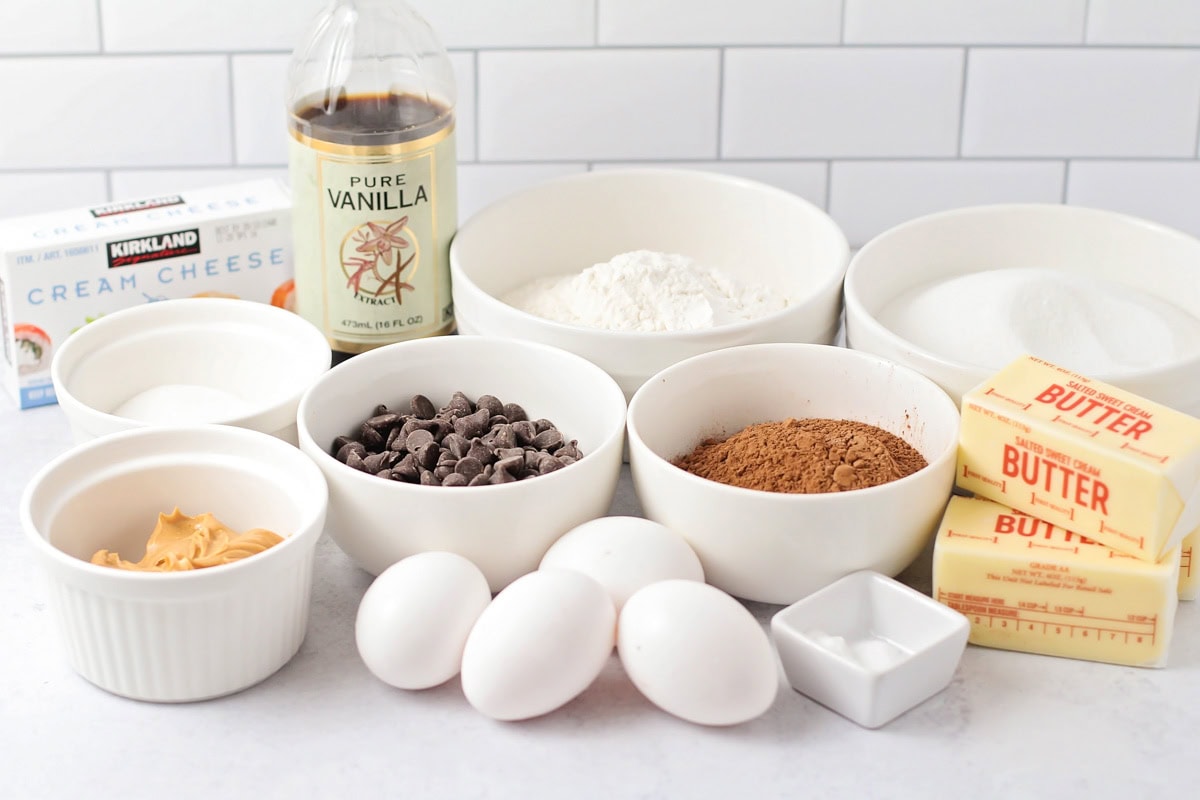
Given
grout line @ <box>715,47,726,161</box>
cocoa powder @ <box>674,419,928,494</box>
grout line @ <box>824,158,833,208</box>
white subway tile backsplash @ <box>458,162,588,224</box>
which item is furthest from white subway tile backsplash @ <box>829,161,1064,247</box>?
cocoa powder @ <box>674,419,928,494</box>

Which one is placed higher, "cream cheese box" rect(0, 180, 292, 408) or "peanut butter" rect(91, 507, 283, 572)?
"cream cheese box" rect(0, 180, 292, 408)

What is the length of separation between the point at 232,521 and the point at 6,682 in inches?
7.5

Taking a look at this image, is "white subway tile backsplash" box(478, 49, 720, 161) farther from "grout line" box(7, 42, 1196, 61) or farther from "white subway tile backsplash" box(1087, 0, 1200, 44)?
"white subway tile backsplash" box(1087, 0, 1200, 44)

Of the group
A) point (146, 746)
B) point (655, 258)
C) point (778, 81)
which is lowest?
point (146, 746)

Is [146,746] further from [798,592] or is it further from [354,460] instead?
[798,592]

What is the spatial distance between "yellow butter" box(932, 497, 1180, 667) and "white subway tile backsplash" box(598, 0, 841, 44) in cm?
66

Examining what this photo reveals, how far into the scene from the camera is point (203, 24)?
151 centimetres

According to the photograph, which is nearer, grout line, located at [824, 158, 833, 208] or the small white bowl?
the small white bowl

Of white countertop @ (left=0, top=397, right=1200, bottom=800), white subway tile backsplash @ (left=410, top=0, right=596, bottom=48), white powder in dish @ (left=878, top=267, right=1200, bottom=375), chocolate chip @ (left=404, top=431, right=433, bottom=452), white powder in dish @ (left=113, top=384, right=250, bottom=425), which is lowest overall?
white countertop @ (left=0, top=397, right=1200, bottom=800)

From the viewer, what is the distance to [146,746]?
95 cm

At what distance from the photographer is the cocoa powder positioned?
1.07 m

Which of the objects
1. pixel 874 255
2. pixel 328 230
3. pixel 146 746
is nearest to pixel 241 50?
pixel 328 230

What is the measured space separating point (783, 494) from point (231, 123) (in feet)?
2.72

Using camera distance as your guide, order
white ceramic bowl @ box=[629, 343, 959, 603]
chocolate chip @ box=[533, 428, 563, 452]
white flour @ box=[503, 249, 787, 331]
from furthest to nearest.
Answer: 1. white flour @ box=[503, 249, 787, 331]
2. chocolate chip @ box=[533, 428, 563, 452]
3. white ceramic bowl @ box=[629, 343, 959, 603]
